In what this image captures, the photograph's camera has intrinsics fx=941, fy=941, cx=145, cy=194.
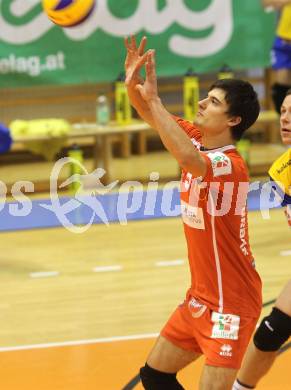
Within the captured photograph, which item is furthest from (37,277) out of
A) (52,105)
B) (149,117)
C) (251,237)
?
(52,105)

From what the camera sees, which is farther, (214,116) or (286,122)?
(286,122)

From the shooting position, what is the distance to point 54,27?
36.5 ft

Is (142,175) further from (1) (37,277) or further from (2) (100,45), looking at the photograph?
(1) (37,277)

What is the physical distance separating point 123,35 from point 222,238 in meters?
7.39

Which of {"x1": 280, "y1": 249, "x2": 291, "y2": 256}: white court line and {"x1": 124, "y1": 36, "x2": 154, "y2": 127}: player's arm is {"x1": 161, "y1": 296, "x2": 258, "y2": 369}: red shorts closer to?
{"x1": 124, "y1": 36, "x2": 154, "y2": 127}: player's arm

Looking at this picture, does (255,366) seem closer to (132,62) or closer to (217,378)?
(217,378)

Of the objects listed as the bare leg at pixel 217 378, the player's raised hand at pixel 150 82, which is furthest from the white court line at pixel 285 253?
the player's raised hand at pixel 150 82

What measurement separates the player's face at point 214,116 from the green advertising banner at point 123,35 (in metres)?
7.00

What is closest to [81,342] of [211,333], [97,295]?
[97,295]

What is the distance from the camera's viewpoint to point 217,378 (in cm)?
411

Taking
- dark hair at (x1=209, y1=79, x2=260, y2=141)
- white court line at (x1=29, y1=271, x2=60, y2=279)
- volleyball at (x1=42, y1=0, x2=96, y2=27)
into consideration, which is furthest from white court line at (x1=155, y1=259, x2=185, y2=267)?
dark hair at (x1=209, y1=79, x2=260, y2=141)

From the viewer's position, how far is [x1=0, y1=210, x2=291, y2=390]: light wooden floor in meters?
5.86

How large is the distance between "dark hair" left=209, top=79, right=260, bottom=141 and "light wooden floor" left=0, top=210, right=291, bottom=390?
6.12 ft

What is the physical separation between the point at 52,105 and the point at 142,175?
1.93 metres
